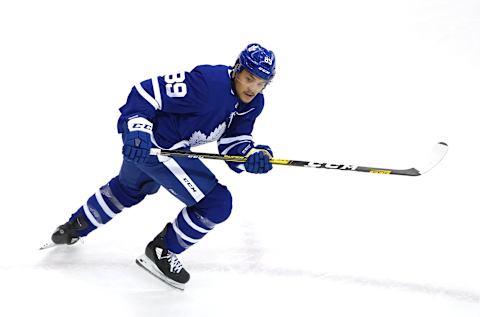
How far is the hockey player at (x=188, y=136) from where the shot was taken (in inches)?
108

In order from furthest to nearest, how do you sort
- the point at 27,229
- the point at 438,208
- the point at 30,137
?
the point at 30,137 < the point at 438,208 < the point at 27,229

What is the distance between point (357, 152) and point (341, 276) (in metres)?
1.33

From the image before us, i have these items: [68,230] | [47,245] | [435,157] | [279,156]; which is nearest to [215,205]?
[68,230]

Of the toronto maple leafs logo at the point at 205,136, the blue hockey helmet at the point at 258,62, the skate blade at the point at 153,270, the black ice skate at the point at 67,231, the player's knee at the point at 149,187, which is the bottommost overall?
the skate blade at the point at 153,270

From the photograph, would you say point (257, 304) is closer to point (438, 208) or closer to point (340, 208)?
point (340, 208)

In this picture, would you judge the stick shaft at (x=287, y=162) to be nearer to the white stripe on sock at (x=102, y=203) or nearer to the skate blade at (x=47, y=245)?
the white stripe on sock at (x=102, y=203)

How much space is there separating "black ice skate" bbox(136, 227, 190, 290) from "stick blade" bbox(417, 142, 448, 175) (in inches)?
44.3

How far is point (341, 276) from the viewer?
3.03m

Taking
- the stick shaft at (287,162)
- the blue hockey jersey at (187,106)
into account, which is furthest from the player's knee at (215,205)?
the blue hockey jersey at (187,106)

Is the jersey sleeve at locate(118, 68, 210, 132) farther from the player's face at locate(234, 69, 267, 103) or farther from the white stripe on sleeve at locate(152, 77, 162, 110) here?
the player's face at locate(234, 69, 267, 103)

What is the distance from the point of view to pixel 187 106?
110 inches

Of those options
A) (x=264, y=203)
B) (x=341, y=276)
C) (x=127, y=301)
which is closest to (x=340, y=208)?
(x=264, y=203)

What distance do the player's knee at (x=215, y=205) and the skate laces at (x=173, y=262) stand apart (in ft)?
0.84

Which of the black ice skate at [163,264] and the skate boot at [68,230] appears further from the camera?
the skate boot at [68,230]
